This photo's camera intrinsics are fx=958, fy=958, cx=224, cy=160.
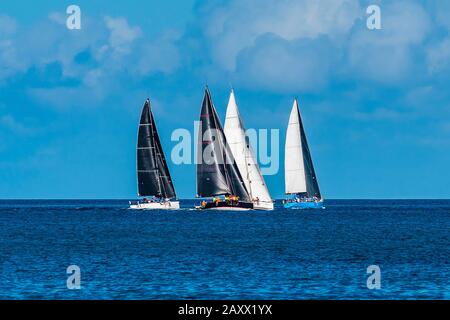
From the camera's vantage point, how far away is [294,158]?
14162 cm

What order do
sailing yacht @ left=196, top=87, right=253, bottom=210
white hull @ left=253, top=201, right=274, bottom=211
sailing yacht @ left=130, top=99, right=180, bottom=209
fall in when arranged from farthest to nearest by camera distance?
white hull @ left=253, top=201, right=274, bottom=211, sailing yacht @ left=130, top=99, right=180, bottom=209, sailing yacht @ left=196, top=87, right=253, bottom=210

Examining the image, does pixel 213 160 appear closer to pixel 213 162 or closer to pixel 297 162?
pixel 213 162

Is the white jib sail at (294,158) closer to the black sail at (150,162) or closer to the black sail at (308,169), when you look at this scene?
the black sail at (308,169)

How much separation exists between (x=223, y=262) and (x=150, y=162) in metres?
78.8

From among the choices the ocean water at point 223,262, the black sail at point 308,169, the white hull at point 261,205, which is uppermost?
the black sail at point 308,169

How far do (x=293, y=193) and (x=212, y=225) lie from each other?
35.5 meters

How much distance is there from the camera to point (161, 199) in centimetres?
15075

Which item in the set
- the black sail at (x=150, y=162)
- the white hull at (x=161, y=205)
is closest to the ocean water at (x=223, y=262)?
the black sail at (x=150, y=162)

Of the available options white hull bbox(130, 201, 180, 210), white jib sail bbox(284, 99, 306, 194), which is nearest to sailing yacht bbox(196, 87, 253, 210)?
white jib sail bbox(284, 99, 306, 194)

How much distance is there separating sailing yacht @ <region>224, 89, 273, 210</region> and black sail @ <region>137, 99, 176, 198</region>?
1124cm

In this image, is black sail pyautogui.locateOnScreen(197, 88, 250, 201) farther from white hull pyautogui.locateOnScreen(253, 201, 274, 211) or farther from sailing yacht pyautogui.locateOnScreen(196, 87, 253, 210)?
white hull pyautogui.locateOnScreen(253, 201, 274, 211)

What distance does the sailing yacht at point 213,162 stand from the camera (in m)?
133

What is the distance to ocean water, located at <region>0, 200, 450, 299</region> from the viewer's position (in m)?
48.1
